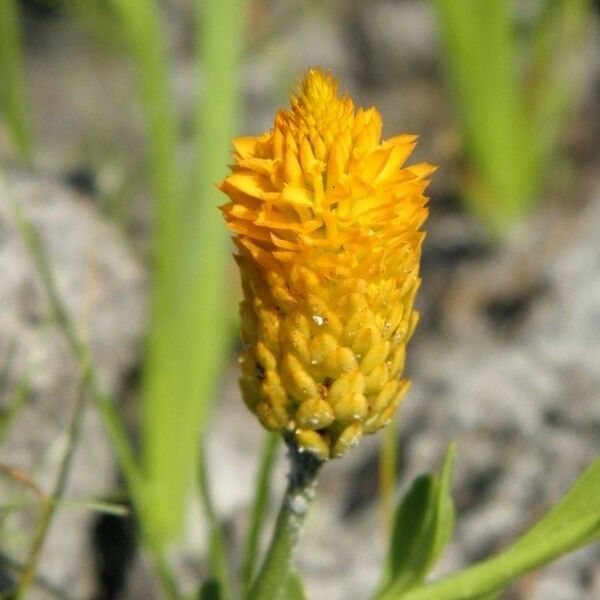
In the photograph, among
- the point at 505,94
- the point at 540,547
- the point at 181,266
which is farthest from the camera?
the point at 505,94

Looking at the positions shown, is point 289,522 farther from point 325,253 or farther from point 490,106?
point 490,106

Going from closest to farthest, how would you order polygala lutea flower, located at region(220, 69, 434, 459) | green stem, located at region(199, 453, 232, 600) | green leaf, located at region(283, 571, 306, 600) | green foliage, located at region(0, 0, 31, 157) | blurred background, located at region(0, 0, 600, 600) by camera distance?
polygala lutea flower, located at region(220, 69, 434, 459) < green leaf, located at region(283, 571, 306, 600) < green stem, located at region(199, 453, 232, 600) < blurred background, located at region(0, 0, 600, 600) < green foliage, located at region(0, 0, 31, 157)

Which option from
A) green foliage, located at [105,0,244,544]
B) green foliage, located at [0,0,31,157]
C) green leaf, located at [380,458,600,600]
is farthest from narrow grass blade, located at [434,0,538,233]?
green leaf, located at [380,458,600,600]

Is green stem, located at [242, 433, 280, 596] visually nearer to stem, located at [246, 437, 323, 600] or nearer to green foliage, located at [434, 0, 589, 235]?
stem, located at [246, 437, 323, 600]

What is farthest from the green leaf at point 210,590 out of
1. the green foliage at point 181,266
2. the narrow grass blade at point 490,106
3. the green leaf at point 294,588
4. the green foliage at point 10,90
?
the narrow grass blade at point 490,106

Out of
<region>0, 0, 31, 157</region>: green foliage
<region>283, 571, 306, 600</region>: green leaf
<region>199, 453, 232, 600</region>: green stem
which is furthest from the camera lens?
<region>0, 0, 31, 157</region>: green foliage

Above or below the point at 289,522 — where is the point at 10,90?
above

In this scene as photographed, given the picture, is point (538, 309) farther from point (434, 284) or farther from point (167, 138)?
point (167, 138)

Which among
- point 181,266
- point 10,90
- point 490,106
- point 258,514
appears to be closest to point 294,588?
point 258,514
